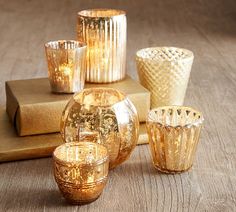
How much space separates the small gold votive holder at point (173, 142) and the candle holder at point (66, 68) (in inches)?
9.2

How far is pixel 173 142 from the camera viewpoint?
131 centimetres

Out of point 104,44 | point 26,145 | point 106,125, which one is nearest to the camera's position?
point 106,125

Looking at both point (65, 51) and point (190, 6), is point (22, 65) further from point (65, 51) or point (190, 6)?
point (190, 6)

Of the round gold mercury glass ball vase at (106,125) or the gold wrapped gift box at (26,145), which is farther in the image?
the gold wrapped gift box at (26,145)

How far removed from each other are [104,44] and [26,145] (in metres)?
0.34

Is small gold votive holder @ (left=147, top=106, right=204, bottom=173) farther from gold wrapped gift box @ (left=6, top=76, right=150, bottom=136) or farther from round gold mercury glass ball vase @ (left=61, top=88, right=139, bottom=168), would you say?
gold wrapped gift box @ (left=6, top=76, right=150, bottom=136)

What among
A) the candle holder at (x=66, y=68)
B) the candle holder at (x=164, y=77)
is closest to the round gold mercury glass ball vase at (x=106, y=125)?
the candle holder at (x=66, y=68)

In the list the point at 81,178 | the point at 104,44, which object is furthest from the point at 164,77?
the point at 81,178

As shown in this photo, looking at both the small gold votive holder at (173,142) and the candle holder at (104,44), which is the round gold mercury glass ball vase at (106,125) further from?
the candle holder at (104,44)

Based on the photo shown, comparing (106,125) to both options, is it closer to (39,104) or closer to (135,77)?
(39,104)

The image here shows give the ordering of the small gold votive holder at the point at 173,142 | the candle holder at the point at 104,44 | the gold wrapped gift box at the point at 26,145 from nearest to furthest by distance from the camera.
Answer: the small gold votive holder at the point at 173,142
the gold wrapped gift box at the point at 26,145
the candle holder at the point at 104,44

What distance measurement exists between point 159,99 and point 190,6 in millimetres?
1981

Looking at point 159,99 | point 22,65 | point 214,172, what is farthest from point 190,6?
point 214,172

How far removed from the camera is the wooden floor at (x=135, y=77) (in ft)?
4.10
